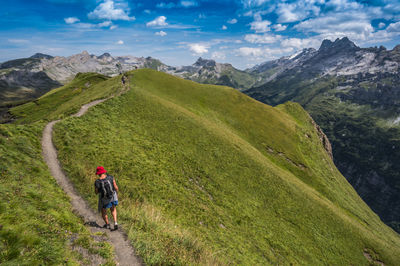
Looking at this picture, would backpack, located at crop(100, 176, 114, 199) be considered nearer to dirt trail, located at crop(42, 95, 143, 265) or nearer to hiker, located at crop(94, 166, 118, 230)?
hiker, located at crop(94, 166, 118, 230)

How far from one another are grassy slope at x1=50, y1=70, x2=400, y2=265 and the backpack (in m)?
2.37

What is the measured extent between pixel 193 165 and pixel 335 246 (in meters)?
28.4

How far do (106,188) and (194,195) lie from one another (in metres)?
14.8

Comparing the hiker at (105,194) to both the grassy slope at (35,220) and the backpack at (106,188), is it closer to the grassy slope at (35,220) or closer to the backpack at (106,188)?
the backpack at (106,188)

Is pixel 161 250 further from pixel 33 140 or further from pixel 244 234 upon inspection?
pixel 33 140

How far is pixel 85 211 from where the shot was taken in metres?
14.2

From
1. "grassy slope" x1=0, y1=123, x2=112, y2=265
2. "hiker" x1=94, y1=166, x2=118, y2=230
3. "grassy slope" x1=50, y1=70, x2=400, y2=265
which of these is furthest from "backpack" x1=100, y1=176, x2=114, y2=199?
"grassy slope" x1=50, y1=70, x2=400, y2=265

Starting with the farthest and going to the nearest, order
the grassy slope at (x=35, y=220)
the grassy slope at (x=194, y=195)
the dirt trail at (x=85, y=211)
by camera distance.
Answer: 1. the grassy slope at (x=194, y=195)
2. the dirt trail at (x=85, y=211)
3. the grassy slope at (x=35, y=220)

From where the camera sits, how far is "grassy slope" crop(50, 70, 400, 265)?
51.2ft

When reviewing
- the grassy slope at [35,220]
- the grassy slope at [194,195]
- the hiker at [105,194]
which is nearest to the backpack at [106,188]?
the hiker at [105,194]

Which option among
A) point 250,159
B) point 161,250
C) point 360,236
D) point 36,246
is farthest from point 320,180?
point 36,246

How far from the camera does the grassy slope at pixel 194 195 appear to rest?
1561cm

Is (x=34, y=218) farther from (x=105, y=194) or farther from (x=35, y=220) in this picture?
(x=105, y=194)

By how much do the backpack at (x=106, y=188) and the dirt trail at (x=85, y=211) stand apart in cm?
210
